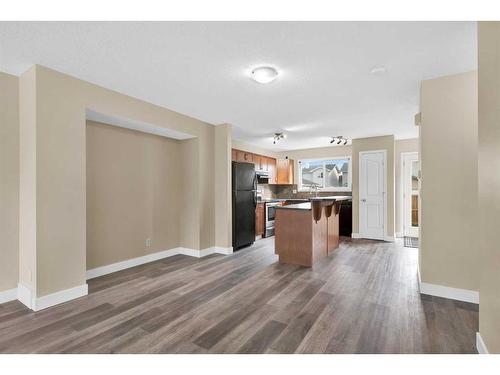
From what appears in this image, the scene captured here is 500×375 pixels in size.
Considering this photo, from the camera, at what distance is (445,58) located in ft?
7.50

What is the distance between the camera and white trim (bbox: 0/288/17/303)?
2547 mm

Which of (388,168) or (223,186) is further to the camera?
(388,168)

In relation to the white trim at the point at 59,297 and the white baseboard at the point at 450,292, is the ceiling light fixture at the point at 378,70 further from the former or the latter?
the white trim at the point at 59,297

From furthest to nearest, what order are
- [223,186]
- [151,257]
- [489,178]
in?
[223,186] → [151,257] → [489,178]

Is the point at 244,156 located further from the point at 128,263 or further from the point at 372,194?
the point at 128,263

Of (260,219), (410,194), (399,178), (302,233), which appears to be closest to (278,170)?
(260,219)

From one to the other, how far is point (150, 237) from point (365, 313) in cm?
334

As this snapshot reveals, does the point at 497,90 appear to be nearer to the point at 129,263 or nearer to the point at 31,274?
the point at 31,274

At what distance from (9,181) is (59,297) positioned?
1344 millimetres

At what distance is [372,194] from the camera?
584cm

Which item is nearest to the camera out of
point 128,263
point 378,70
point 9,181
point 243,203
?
point 378,70

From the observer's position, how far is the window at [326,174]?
22.8 feet

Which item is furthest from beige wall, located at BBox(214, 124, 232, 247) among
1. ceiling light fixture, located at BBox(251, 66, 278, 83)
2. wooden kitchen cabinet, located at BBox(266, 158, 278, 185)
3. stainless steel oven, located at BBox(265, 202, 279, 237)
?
wooden kitchen cabinet, located at BBox(266, 158, 278, 185)
